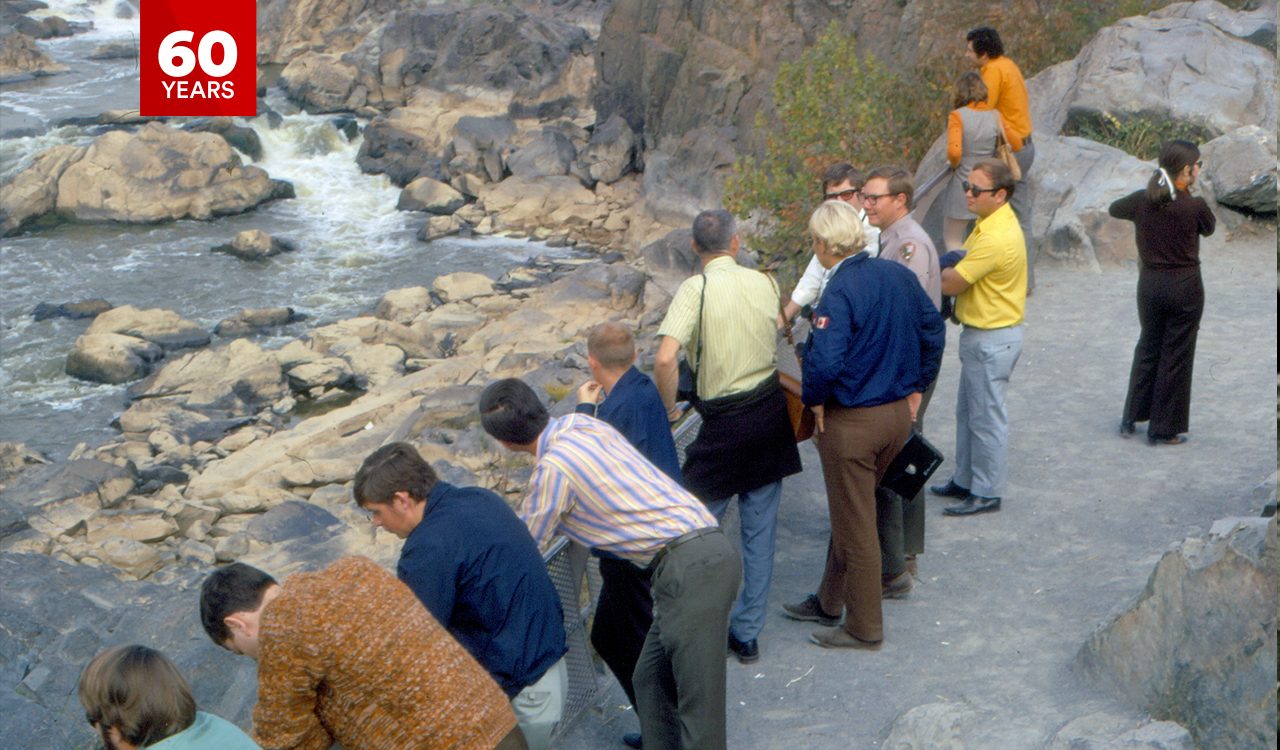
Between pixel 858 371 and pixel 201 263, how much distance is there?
23.8m

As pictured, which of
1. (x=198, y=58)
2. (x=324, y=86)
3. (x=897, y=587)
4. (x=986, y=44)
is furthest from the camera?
(x=324, y=86)

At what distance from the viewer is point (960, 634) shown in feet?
19.8

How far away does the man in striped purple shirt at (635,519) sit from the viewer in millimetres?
4367

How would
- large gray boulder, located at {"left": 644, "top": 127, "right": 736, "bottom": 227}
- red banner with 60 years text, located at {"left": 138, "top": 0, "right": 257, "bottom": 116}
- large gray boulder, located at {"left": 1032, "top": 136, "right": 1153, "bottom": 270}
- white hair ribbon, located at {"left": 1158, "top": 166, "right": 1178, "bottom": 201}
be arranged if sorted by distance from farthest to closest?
red banner with 60 years text, located at {"left": 138, "top": 0, "right": 257, "bottom": 116}, large gray boulder, located at {"left": 644, "top": 127, "right": 736, "bottom": 227}, large gray boulder, located at {"left": 1032, "top": 136, "right": 1153, "bottom": 270}, white hair ribbon, located at {"left": 1158, "top": 166, "right": 1178, "bottom": 201}

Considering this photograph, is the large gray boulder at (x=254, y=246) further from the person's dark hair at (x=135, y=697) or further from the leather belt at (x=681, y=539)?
the person's dark hair at (x=135, y=697)

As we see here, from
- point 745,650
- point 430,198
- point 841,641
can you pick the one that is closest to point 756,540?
point 745,650

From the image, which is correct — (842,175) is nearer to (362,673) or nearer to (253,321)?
(362,673)

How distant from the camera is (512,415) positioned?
4.43 m

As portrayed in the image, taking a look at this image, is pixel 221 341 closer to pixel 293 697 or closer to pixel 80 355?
pixel 80 355

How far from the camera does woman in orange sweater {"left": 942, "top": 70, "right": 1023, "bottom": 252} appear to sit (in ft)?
28.9

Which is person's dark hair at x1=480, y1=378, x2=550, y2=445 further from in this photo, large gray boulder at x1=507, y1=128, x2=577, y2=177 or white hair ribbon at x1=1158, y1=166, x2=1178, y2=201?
large gray boulder at x1=507, y1=128, x2=577, y2=177

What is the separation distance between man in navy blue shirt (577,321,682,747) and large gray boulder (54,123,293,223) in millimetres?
27086

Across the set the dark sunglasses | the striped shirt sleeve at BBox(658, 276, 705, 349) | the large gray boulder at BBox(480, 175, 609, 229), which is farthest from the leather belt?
the large gray boulder at BBox(480, 175, 609, 229)

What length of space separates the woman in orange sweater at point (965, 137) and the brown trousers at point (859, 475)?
12.2ft
